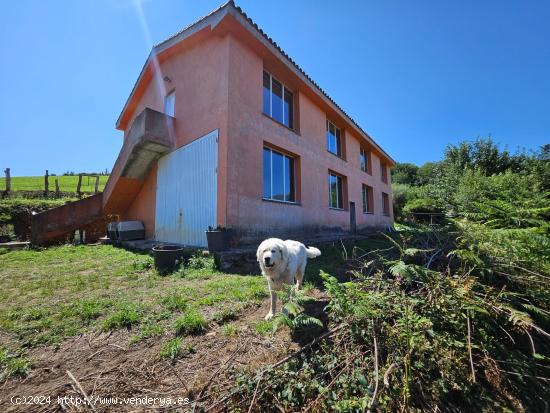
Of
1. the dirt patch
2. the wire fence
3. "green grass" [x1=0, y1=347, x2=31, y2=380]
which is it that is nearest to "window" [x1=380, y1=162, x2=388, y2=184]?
the dirt patch

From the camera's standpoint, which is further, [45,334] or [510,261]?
[45,334]

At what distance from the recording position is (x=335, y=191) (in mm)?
13227

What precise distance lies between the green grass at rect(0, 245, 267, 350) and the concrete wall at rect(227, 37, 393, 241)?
260 cm

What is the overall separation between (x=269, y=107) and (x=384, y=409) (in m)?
9.57

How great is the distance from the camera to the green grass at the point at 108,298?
3000 mm

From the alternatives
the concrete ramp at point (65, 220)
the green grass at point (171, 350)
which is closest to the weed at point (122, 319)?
the green grass at point (171, 350)

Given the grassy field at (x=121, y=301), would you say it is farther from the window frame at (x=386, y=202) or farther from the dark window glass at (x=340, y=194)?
the window frame at (x=386, y=202)

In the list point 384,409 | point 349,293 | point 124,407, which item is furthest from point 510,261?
point 124,407

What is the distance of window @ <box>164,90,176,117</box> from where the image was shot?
10125mm

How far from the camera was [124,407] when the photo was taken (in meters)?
1.74

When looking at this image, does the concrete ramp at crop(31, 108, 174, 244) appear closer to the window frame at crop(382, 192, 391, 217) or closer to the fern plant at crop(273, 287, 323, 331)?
the fern plant at crop(273, 287, 323, 331)

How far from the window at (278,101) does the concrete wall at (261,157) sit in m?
0.30

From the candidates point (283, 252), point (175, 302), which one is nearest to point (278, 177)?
point (283, 252)

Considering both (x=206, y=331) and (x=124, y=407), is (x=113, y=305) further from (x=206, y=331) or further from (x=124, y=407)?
(x=124, y=407)
